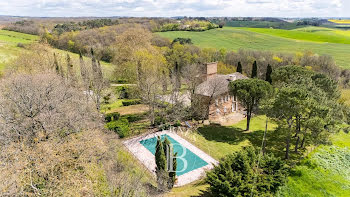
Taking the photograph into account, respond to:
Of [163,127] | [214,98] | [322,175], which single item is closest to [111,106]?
[163,127]

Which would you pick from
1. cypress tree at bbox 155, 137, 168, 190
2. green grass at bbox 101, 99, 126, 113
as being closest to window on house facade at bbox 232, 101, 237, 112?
green grass at bbox 101, 99, 126, 113

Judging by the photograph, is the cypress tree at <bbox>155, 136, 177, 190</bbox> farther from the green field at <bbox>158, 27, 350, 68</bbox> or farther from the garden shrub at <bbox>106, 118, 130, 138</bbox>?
the green field at <bbox>158, 27, 350, 68</bbox>

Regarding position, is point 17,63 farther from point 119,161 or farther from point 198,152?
point 198,152

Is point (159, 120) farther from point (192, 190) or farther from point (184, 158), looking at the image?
point (192, 190)

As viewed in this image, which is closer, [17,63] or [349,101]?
[349,101]

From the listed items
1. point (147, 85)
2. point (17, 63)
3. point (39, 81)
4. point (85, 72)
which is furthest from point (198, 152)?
point (17, 63)
